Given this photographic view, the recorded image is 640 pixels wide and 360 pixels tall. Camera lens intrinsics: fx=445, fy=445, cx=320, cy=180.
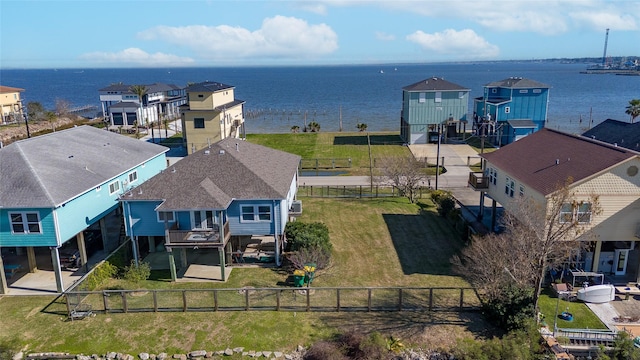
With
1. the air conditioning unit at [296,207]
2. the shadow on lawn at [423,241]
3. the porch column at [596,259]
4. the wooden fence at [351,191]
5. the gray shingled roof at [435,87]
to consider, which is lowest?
the shadow on lawn at [423,241]

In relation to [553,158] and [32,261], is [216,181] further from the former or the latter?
[553,158]

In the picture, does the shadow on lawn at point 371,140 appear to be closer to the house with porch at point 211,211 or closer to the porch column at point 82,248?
the house with porch at point 211,211

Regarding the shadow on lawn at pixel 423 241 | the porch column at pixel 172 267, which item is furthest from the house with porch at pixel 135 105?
the porch column at pixel 172 267

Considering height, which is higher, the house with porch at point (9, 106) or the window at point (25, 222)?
the house with porch at point (9, 106)

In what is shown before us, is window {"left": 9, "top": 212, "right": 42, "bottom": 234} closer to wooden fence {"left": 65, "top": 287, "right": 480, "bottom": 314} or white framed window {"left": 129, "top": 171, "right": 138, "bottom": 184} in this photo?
wooden fence {"left": 65, "top": 287, "right": 480, "bottom": 314}

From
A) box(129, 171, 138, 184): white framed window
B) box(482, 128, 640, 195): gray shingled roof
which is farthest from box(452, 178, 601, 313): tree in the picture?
box(129, 171, 138, 184): white framed window

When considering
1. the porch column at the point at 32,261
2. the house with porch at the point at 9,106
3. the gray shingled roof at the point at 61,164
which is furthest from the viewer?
the house with porch at the point at 9,106

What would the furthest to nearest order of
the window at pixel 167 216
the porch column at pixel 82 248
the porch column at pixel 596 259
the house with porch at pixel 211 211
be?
the porch column at pixel 82 248 < the window at pixel 167 216 < the house with porch at pixel 211 211 < the porch column at pixel 596 259
